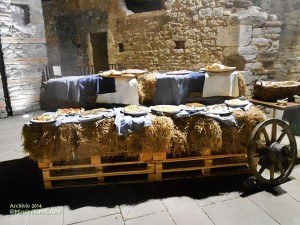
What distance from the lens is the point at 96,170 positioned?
12.0 feet

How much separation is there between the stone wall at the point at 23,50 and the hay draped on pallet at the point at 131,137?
4731mm

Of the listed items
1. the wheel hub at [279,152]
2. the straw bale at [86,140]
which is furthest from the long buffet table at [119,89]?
the wheel hub at [279,152]

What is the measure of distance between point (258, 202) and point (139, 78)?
2.82 metres

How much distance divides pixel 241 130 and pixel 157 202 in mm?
1566

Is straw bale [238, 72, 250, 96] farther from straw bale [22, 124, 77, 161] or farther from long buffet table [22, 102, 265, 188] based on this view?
straw bale [22, 124, 77, 161]

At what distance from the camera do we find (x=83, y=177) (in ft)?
11.8

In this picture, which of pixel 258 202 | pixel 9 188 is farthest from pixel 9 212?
pixel 258 202

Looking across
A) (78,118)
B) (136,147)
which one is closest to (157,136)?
(136,147)

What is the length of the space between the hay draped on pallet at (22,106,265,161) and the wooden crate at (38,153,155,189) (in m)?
0.14

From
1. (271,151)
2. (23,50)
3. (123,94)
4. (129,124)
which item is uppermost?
(23,50)

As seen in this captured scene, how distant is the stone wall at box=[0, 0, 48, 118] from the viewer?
715cm

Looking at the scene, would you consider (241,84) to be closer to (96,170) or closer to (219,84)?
(219,84)

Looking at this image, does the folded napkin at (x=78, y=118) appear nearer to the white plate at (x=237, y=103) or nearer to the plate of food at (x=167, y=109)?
the plate of food at (x=167, y=109)

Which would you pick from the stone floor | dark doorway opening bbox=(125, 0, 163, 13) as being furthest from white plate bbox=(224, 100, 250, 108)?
dark doorway opening bbox=(125, 0, 163, 13)
